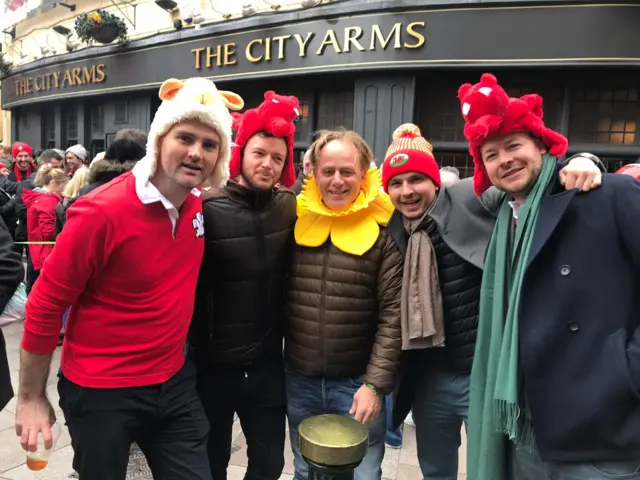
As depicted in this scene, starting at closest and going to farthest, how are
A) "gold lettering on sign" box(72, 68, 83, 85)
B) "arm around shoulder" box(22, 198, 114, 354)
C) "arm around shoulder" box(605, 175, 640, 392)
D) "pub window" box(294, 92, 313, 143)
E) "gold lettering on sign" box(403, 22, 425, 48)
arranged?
"arm around shoulder" box(605, 175, 640, 392) → "arm around shoulder" box(22, 198, 114, 354) → "gold lettering on sign" box(403, 22, 425, 48) → "pub window" box(294, 92, 313, 143) → "gold lettering on sign" box(72, 68, 83, 85)

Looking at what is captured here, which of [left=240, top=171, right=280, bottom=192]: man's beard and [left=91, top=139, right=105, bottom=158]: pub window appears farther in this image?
[left=91, top=139, right=105, bottom=158]: pub window

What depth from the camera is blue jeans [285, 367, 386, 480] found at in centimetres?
229

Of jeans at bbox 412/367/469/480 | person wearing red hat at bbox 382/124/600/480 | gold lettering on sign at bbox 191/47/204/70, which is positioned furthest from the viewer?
gold lettering on sign at bbox 191/47/204/70

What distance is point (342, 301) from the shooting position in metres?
2.19

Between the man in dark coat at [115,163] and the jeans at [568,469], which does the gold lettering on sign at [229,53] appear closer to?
the man in dark coat at [115,163]

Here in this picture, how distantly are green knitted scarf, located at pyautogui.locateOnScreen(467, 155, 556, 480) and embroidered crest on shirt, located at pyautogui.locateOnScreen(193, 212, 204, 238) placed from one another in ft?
3.90

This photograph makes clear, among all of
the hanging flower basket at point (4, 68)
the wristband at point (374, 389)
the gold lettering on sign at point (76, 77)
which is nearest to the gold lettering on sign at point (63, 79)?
the gold lettering on sign at point (76, 77)

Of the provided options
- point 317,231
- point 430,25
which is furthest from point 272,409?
point 430,25

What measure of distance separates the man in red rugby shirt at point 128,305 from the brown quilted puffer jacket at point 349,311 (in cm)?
54

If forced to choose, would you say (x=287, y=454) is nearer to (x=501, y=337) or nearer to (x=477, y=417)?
(x=477, y=417)

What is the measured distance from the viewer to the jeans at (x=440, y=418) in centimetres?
227

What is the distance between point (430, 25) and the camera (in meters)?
6.84

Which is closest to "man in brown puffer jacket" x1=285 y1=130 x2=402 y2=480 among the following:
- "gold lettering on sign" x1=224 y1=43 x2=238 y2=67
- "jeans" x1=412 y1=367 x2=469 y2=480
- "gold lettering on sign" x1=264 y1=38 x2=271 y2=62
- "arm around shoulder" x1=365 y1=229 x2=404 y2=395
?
"arm around shoulder" x1=365 y1=229 x2=404 y2=395

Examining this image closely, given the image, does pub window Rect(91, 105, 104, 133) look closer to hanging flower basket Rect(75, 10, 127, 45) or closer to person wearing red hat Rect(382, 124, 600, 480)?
hanging flower basket Rect(75, 10, 127, 45)
